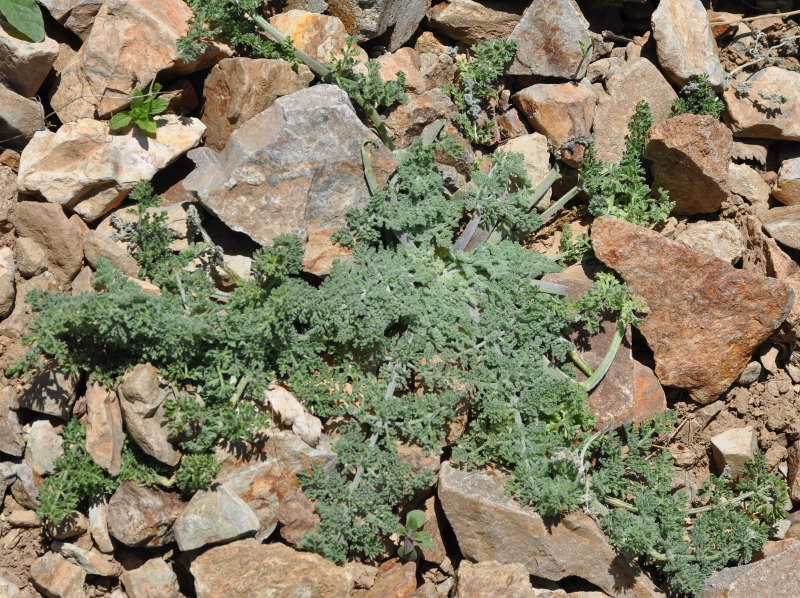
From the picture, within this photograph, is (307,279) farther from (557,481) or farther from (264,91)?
(557,481)

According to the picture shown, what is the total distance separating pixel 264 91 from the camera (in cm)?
555

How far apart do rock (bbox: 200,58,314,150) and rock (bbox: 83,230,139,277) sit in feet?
3.48

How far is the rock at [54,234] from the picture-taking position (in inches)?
203

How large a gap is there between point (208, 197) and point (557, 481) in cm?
289

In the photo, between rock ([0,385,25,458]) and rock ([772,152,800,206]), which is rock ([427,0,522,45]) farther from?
rock ([0,385,25,458])

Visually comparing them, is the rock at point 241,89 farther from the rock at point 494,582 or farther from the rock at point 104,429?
the rock at point 494,582

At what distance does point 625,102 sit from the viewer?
20.5 ft

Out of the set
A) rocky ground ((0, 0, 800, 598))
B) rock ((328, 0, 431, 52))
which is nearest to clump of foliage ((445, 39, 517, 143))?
rocky ground ((0, 0, 800, 598))

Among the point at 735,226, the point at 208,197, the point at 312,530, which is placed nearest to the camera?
the point at 312,530

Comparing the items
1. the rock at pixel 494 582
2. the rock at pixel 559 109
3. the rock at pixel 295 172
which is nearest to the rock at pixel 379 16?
the rock at pixel 295 172

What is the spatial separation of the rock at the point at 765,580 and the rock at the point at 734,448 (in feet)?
2.25

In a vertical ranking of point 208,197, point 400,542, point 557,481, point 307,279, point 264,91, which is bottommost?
point 400,542

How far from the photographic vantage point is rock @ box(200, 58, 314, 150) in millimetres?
5496

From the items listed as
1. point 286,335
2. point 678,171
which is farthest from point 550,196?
point 286,335
